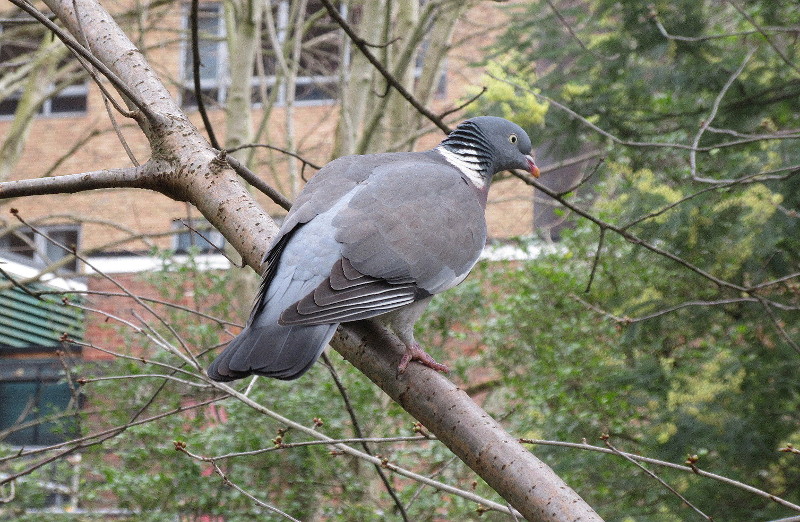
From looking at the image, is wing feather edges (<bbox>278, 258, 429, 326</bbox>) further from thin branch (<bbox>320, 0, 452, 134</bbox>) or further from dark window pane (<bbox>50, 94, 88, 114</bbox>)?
dark window pane (<bbox>50, 94, 88, 114</bbox>)

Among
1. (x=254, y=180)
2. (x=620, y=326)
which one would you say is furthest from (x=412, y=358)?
(x=620, y=326)

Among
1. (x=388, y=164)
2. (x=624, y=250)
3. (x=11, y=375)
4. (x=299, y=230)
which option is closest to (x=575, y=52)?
(x=624, y=250)

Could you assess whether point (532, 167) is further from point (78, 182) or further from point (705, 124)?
point (78, 182)

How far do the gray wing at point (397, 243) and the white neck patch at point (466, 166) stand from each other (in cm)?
→ 15

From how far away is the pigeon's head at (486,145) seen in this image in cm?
317

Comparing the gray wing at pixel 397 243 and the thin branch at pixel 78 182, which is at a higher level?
the thin branch at pixel 78 182

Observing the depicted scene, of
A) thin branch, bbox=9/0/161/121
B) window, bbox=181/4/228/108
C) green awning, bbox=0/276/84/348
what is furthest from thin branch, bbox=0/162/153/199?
window, bbox=181/4/228/108

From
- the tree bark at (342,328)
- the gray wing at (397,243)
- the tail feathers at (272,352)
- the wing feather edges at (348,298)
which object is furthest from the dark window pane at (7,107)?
the tail feathers at (272,352)

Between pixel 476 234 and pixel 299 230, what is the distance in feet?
2.07

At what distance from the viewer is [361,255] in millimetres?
2461

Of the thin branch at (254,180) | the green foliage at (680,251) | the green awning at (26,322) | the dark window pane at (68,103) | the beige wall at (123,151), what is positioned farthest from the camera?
the dark window pane at (68,103)

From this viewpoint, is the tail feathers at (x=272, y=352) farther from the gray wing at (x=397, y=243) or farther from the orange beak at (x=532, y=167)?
the orange beak at (x=532, y=167)

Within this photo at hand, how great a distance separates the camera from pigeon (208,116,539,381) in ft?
6.89

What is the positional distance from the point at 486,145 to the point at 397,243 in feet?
2.61
